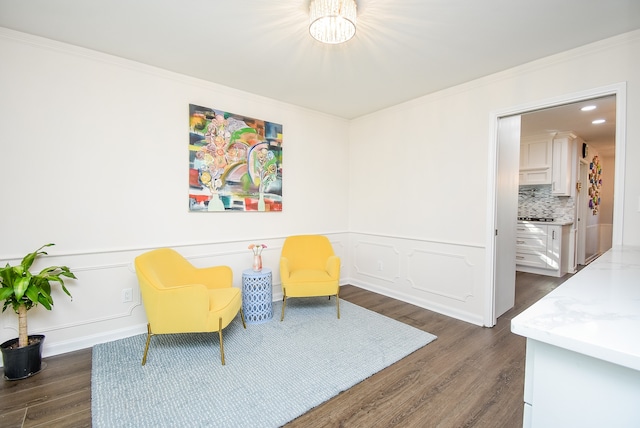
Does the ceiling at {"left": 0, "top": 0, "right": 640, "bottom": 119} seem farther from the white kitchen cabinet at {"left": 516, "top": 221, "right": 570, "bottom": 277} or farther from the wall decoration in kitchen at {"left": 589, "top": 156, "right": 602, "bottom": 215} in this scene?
the wall decoration in kitchen at {"left": 589, "top": 156, "right": 602, "bottom": 215}

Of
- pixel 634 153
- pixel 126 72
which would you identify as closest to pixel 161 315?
pixel 126 72

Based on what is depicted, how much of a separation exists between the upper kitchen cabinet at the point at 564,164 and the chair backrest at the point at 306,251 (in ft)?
14.5

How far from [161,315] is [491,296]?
10.4 feet

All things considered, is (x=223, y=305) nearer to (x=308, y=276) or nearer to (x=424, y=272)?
(x=308, y=276)

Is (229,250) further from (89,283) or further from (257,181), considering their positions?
(89,283)

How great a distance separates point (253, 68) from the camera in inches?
112

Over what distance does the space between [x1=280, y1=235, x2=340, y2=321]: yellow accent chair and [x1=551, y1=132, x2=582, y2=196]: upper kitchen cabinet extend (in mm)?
4433

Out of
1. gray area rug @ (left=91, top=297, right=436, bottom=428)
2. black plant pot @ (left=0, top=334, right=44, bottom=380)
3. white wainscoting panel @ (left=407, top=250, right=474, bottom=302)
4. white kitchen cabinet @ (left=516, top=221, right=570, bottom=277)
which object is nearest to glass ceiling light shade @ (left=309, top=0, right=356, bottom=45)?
gray area rug @ (left=91, top=297, right=436, bottom=428)

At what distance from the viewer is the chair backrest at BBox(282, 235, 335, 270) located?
3.63 meters

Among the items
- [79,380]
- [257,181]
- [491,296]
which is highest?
[257,181]

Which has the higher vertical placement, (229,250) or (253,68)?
(253,68)

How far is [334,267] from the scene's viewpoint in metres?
3.27

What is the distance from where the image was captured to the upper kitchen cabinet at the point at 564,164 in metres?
4.98

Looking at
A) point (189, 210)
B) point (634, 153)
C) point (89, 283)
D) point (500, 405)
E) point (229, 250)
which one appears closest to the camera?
point (500, 405)
